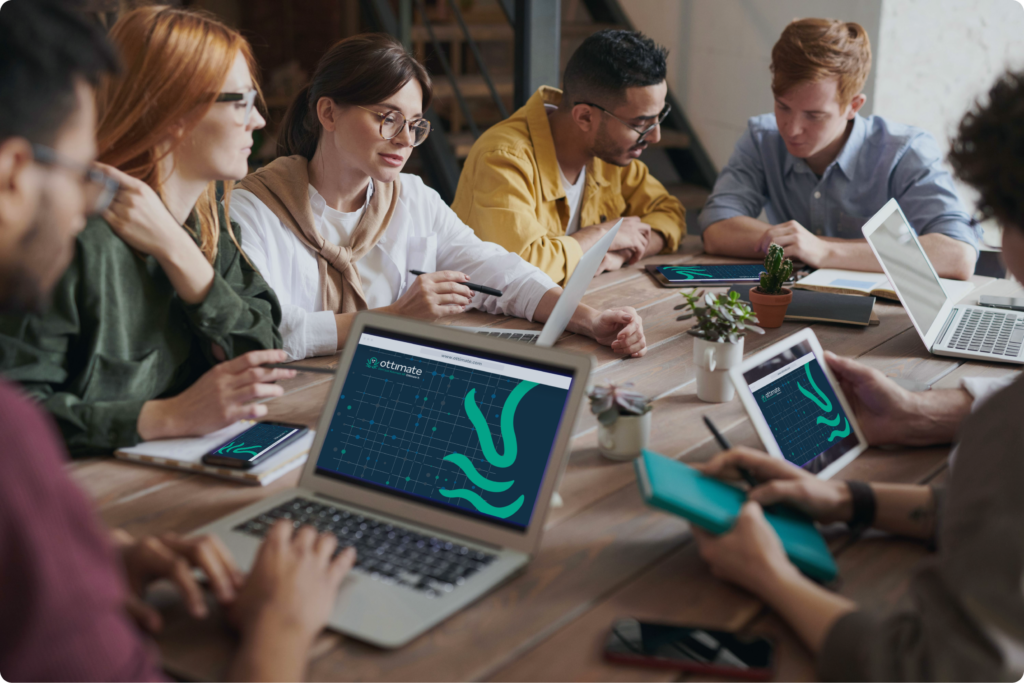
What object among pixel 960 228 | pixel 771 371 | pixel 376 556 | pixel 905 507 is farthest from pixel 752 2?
pixel 376 556

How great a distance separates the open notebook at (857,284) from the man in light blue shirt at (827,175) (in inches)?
1.9

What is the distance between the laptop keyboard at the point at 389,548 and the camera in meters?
0.94

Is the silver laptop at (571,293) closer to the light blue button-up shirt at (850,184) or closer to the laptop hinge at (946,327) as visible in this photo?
the laptop hinge at (946,327)

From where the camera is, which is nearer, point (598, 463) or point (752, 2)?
point (598, 463)

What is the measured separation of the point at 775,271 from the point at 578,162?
0.98m

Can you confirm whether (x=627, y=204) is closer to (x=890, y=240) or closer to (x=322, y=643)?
(x=890, y=240)

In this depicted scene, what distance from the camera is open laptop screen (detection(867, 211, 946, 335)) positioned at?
5.91 feet

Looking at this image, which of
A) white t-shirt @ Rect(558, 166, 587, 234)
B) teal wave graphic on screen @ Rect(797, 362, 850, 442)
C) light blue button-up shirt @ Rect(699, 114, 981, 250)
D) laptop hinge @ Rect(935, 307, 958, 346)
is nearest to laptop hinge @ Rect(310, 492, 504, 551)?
teal wave graphic on screen @ Rect(797, 362, 850, 442)

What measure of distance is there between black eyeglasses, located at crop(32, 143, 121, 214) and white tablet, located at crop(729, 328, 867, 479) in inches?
32.6

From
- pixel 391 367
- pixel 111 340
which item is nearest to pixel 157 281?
pixel 111 340

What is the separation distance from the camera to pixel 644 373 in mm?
1652

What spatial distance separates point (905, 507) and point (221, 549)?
82 centimetres

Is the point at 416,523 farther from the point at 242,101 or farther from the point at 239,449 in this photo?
the point at 242,101

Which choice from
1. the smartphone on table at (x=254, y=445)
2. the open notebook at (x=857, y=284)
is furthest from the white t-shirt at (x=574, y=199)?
the smartphone on table at (x=254, y=445)
